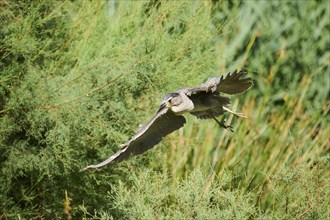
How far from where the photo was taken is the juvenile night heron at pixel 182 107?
453 centimetres

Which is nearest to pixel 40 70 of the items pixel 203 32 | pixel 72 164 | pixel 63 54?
pixel 63 54

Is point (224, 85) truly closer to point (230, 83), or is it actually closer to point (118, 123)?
point (230, 83)

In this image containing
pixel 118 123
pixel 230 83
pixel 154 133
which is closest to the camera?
pixel 230 83

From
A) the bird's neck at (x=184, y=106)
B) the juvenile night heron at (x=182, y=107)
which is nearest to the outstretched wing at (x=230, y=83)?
the juvenile night heron at (x=182, y=107)

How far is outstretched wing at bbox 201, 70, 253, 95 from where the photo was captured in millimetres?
4441

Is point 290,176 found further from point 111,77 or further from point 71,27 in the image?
point 71,27

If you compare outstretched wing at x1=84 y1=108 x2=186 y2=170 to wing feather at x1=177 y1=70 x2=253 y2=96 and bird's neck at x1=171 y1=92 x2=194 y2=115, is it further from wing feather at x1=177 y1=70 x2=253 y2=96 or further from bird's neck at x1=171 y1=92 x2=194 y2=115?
wing feather at x1=177 y1=70 x2=253 y2=96

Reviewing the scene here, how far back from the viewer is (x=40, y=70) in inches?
246

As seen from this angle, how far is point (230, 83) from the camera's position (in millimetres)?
4543

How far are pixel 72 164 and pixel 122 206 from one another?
41.9 inches

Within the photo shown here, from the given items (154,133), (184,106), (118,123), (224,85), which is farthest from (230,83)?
(118,123)

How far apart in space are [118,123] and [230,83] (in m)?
1.80

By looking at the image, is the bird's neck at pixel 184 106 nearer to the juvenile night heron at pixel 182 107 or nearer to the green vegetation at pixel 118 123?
the juvenile night heron at pixel 182 107

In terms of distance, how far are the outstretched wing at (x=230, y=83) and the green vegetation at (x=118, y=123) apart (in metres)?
0.72
